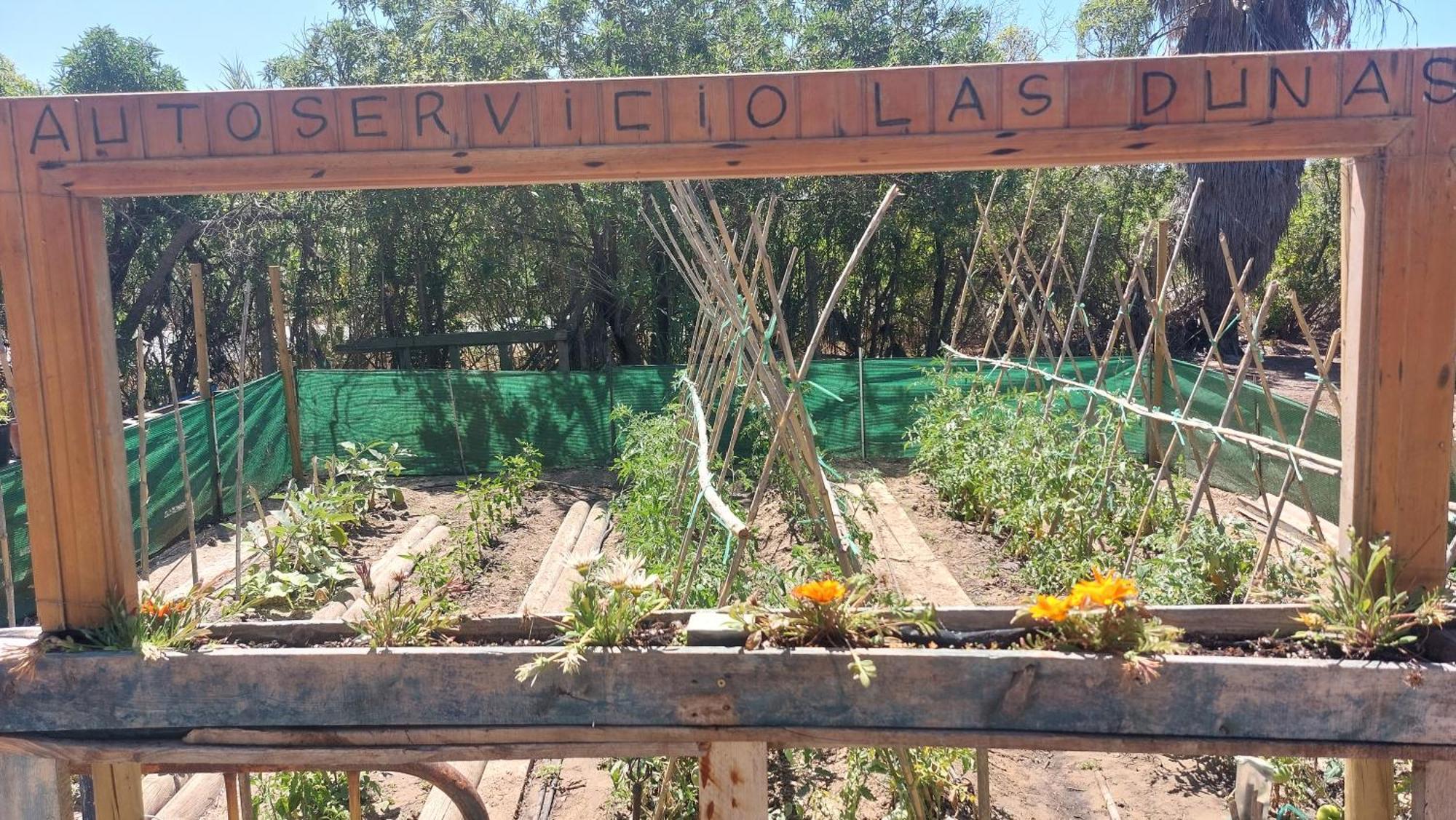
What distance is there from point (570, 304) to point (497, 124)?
1080 cm

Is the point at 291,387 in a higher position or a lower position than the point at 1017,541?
higher

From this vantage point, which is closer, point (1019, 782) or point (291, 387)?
point (1019, 782)

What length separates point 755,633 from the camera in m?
2.11

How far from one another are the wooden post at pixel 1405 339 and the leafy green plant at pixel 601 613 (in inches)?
62.3

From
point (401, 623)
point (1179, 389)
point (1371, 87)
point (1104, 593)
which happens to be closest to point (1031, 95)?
point (1371, 87)

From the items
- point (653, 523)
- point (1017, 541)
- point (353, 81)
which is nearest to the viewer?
point (653, 523)

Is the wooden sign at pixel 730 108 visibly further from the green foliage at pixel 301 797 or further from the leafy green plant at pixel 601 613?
the green foliage at pixel 301 797

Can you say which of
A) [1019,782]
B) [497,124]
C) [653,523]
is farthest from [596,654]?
[653,523]

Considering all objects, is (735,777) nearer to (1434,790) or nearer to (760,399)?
(1434,790)

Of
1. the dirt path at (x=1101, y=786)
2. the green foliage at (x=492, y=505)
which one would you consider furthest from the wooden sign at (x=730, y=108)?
the green foliage at (x=492, y=505)

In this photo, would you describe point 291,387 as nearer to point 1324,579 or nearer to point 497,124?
point 497,124

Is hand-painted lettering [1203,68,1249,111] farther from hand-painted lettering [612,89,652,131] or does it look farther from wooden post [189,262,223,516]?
wooden post [189,262,223,516]

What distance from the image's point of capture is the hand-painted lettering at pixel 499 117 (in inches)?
80.4

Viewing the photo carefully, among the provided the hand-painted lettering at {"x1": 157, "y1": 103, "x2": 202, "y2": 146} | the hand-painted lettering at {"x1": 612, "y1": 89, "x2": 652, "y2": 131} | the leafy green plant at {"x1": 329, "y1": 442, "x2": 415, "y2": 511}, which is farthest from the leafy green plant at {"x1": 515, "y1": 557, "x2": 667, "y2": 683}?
the leafy green plant at {"x1": 329, "y1": 442, "x2": 415, "y2": 511}
